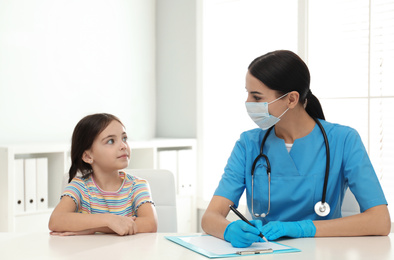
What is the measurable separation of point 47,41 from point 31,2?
0.25m

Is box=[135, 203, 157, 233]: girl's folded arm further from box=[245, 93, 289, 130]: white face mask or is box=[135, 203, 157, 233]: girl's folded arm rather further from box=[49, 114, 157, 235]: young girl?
box=[245, 93, 289, 130]: white face mask

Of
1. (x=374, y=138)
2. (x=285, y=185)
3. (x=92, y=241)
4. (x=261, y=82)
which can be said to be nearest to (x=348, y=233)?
(x=285, y=185)

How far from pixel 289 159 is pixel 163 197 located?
0.49 metres

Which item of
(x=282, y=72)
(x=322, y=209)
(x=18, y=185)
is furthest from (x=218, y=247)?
(x=18, y=185)

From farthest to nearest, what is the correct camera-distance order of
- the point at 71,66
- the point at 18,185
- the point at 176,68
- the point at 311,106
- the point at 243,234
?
1. the point at 176,68
2. the point at 71,66
3. the point at 18,185
4. the point at 311,106
5. the point at 243,234

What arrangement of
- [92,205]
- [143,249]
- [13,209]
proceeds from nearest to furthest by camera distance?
[143,249], [92,205], [13,209]

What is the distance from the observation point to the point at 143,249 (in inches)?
52.8

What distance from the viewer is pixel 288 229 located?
1.46 meters

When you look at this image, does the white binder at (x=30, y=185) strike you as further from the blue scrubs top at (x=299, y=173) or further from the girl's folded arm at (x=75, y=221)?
the blue scrubs top at (x=299, y=173)

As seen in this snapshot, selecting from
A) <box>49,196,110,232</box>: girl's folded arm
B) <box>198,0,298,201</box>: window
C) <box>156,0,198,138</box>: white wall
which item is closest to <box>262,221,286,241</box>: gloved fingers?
<box>49,196,110,232</box>: girl's folded arm

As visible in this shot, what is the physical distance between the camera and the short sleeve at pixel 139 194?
1.76 metres

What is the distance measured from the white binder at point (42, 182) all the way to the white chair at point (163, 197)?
1.03 meters

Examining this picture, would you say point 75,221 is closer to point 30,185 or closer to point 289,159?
point 289,159

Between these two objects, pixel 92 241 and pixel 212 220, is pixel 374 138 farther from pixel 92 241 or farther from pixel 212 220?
pixel 92 241
